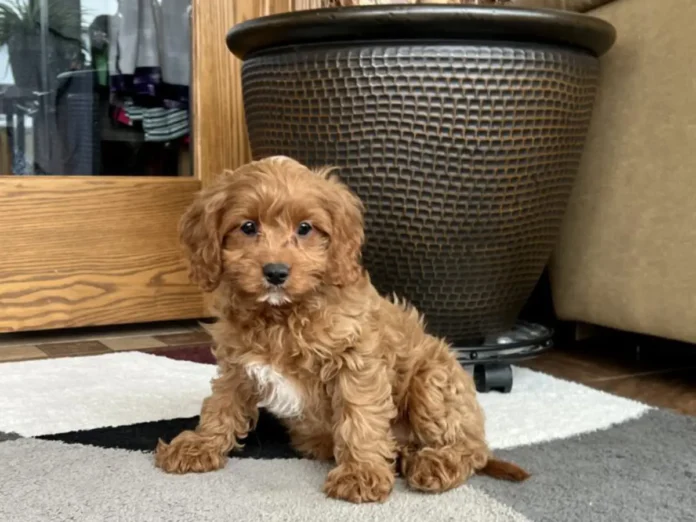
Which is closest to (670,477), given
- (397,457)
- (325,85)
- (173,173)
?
(397,457)

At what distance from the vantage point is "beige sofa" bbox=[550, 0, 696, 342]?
1955 mm

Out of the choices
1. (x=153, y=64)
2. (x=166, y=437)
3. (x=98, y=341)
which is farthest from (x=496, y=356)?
(x=153, y=64)

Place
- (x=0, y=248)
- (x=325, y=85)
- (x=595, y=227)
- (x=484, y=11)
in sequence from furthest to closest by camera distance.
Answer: (x=0, y=248) < (x=595, y=227) < (x=325, y=85) < (x=484, y=11)

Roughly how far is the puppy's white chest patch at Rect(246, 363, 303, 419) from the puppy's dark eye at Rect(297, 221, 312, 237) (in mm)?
240

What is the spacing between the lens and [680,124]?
1.96 m

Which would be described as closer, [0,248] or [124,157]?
[0,248]

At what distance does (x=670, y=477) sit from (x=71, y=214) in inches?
78.7

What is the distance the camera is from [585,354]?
252 cm

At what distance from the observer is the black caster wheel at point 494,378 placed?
6.44 feet

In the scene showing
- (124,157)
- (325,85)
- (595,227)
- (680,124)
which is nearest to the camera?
(325,85)

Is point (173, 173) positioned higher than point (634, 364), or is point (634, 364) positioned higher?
point (173, 173)

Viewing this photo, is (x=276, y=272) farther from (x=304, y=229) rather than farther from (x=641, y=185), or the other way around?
(x=641, y=185)

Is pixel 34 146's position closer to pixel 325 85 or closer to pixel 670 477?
pixel 325 85

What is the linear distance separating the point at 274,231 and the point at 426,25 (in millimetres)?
598
